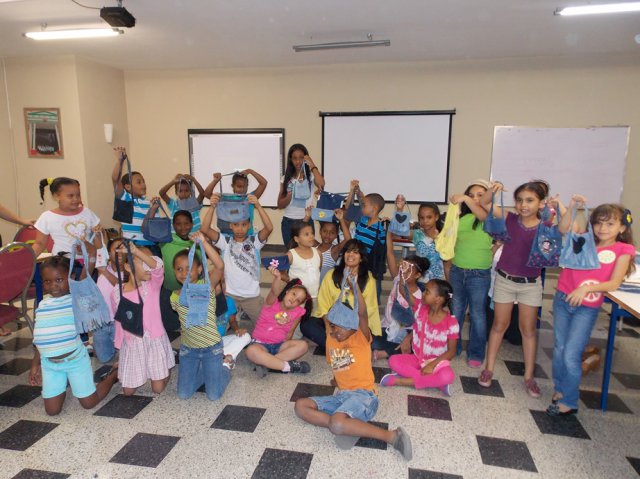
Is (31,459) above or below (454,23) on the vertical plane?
below

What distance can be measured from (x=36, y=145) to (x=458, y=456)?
6.75 metres

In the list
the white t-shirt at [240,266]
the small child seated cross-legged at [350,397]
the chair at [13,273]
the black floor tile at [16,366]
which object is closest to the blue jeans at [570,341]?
the small child seated cross-legged at [350,397]

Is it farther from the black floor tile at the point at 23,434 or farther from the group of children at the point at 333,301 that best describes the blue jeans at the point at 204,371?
the black floor tile at the point at 23,434

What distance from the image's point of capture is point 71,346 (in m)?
2.32

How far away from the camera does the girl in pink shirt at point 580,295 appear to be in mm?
2203

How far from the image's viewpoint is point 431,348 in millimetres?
2766

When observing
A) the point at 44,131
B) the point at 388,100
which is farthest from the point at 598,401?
the point at 44,131

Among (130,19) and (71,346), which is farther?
(130,19)

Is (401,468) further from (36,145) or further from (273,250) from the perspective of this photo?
(36,145)

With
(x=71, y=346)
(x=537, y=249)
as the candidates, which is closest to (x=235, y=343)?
(x=71, y=346)

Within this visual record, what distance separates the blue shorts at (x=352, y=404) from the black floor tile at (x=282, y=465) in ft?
0.91

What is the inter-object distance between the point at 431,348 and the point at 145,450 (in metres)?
1.78

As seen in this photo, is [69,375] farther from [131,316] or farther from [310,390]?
[310,390]

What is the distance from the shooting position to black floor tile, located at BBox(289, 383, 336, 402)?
8.54ft
